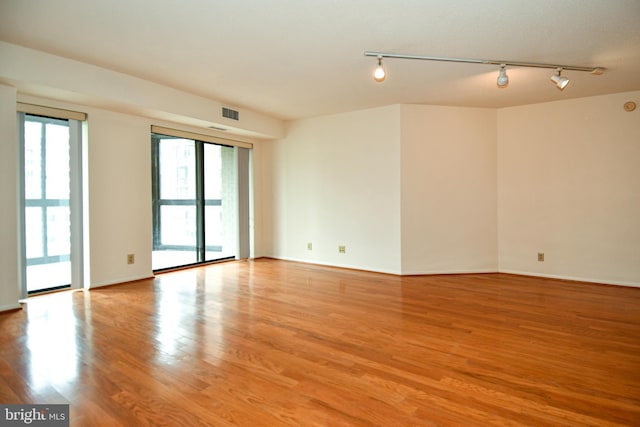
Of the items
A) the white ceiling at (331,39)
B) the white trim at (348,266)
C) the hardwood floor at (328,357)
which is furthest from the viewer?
the white trim at (348,266)

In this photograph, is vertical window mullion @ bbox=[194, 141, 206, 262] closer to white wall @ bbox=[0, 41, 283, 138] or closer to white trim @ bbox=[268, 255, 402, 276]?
white wall @ bbox=[0, 41, 283, 138]

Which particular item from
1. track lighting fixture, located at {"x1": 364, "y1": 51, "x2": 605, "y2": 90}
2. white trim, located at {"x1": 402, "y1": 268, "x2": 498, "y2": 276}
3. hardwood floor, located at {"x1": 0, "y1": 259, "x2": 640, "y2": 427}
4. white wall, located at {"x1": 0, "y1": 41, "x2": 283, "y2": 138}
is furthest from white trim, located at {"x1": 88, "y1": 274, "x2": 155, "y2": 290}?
track lighting fixture, located at {"x1": 364, "y1": 51, "x2": 605, "y2": 90}

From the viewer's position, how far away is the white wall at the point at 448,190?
5043mm

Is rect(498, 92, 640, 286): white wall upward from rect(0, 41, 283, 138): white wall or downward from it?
downward

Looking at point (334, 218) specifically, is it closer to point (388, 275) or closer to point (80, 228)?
point (388, 275)

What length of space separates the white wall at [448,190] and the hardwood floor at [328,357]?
1.05 m

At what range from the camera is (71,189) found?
4.09 meters

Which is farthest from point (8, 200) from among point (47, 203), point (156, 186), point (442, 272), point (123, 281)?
point (442, 272)

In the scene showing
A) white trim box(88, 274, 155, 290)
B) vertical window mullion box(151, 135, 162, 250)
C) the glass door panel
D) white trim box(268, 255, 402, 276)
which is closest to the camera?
the glass door panel

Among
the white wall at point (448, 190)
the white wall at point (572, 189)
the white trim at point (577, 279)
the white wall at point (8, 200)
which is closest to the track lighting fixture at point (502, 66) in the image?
the white wall at point (572, 189)

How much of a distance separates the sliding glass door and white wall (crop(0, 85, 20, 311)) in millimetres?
1744

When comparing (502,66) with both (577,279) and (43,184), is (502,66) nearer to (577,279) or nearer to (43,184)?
(577,279)

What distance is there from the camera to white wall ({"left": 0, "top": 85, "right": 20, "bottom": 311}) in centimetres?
330

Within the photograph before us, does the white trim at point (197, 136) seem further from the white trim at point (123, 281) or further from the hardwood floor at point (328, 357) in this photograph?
the hardwood floor at point (328, 357)
